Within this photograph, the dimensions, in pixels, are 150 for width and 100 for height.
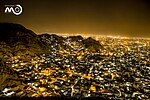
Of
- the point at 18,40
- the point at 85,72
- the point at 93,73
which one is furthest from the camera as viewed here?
the point at 18,40

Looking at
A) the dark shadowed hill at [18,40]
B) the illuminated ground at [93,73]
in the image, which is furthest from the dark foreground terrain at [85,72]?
the dark shadowed hill at [18,40]

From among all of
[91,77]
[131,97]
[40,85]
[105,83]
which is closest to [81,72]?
[91,77]

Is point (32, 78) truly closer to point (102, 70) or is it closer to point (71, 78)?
point (71, 78)

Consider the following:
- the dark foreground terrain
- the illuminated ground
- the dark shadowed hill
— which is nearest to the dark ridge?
the dark shadowed hill

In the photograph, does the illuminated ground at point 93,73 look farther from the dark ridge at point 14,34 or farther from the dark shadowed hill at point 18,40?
the dark ridge at point 14,34

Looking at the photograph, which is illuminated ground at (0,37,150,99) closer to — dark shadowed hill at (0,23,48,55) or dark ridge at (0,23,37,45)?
dark shadowed hill at (0,23,48,55)

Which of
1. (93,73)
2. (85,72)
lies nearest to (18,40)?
(85,72)

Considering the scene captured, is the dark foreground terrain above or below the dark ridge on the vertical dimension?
below

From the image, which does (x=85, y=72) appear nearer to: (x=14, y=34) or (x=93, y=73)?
(x=93, y=73)
